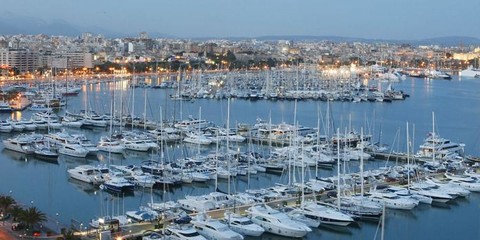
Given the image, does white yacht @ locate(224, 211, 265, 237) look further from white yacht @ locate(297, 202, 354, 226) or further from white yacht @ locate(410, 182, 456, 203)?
white yacht @ locate(410, 182, 456, 203)

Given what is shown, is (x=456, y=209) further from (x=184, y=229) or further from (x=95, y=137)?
(x=95, y=137)

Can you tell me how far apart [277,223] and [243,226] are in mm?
490

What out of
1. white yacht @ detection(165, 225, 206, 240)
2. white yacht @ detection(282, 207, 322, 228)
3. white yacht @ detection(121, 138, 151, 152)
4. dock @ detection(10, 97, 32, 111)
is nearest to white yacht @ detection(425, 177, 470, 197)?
white yacht @ detection(282, 207, 322, 228)

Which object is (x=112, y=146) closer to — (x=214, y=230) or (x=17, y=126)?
(x=17, y=126)

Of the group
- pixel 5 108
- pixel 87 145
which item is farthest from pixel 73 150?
pixel 5 108

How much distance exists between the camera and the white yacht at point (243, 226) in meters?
8.54

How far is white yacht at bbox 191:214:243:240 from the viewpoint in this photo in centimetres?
810

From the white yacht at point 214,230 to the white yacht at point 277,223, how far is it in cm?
68

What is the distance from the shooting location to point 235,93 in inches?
1229

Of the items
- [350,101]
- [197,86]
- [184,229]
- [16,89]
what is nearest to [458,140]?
[350,101]

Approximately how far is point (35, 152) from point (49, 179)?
2113 millimetres

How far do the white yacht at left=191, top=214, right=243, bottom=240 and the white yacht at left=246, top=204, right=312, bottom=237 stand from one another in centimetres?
68

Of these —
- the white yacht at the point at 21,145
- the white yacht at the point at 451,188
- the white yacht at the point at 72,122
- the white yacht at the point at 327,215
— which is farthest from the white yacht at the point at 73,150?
the white yacht at the point at 451,188

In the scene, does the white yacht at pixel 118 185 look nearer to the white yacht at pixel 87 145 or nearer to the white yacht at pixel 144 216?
the white yacht at pixel 144 216
